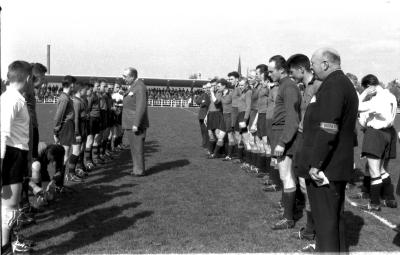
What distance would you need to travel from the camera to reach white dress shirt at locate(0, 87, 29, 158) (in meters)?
4.48

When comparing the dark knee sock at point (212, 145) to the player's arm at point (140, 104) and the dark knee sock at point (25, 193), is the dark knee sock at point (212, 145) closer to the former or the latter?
the player's arm at point (140, 104)

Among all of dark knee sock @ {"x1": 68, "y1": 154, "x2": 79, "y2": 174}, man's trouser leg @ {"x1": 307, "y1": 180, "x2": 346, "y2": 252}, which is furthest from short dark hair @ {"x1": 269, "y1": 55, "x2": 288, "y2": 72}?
dark knee sock @ {"x1": 68, "y1": 154, "x2": 79, "y2": 174}

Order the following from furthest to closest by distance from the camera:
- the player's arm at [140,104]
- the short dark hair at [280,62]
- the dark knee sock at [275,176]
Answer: the player's arm at [140,104], the dark knee sock at [275,176], the short dark hair at [280,62]

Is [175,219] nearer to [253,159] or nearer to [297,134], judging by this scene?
[297,134]

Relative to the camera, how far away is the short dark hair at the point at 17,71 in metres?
4.76

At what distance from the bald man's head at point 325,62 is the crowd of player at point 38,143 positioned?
2.99 m

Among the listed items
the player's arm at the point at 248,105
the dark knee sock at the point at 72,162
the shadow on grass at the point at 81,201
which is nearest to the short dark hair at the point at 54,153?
the shadow on grass at the point at 81,201

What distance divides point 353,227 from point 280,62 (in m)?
2.56

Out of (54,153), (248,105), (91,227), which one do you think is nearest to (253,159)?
(248,105)

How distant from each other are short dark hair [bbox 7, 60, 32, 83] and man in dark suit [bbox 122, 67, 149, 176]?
5.43 metres

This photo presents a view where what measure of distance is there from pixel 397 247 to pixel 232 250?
6.78ft

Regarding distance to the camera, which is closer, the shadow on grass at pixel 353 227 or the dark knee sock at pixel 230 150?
the shadow on grass at pixel 353 227

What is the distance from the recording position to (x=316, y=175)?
14.4 feet

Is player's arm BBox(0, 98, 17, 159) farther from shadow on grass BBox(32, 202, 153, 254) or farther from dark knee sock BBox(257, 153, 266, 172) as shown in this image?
dark knee sock BBox(257, 153, 266, 172)
